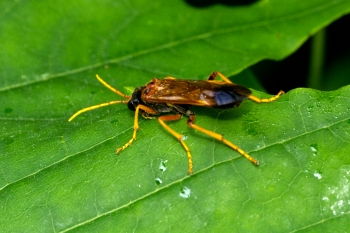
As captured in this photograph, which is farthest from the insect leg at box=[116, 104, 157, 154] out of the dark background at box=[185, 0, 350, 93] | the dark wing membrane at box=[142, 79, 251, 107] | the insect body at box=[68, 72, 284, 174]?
the dark background at box=[185, 0, 350, 93]

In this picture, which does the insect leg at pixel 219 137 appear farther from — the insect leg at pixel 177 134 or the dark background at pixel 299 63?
the dark background at pixel 299 63

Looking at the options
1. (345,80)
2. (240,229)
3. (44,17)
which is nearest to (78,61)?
(44,17)

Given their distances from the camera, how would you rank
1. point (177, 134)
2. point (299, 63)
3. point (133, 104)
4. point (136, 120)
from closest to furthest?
1. point (177, 134)
2. point (136, 120)
3. point (133, 104)
4. point (299, 63)

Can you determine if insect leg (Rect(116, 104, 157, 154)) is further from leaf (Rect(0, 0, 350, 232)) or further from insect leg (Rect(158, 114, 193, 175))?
insect leg (Rect(158, 114, 193, 175))

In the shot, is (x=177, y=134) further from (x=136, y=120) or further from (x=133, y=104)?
(x=133, y=104)

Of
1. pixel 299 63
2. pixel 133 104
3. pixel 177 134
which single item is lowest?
pixel 299 63

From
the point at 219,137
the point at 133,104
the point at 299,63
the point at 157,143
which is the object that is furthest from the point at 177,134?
the point at 299,63
